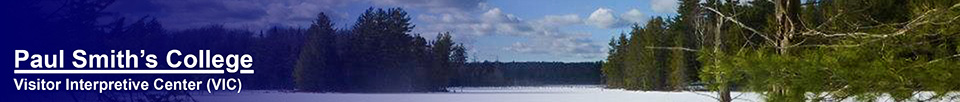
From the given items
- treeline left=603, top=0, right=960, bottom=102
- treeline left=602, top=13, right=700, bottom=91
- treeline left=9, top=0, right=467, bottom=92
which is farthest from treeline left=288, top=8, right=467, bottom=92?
treeline left=603, top=0, right=960, bottom=102

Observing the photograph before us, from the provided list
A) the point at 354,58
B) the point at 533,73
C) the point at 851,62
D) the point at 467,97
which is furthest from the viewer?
the point at 533,73

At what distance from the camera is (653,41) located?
3875 centimetres

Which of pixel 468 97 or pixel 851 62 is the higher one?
pixel 851 62

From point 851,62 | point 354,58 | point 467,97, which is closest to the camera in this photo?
point 851,62

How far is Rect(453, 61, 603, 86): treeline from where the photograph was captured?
64875 millimetres

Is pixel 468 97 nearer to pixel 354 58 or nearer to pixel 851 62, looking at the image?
pixel 354 58

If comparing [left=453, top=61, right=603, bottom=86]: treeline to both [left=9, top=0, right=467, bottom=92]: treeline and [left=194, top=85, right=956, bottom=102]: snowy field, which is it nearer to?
[left=9, top=0, right=467, bottom=92]: treeline

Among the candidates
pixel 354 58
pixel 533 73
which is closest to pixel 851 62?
pixel 354 58

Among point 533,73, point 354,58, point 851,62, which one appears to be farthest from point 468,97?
point 533,73

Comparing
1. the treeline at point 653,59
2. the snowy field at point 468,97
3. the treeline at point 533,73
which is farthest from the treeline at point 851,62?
the treeline at point 533,73

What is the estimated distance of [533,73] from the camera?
259ft

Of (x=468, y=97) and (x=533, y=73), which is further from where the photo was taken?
(x=533, y=73)

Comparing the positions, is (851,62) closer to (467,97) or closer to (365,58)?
(467,97)

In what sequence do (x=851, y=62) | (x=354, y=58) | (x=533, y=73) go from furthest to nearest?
(x=533, y=73), (x=354, y=58), (x=851, y=62)
